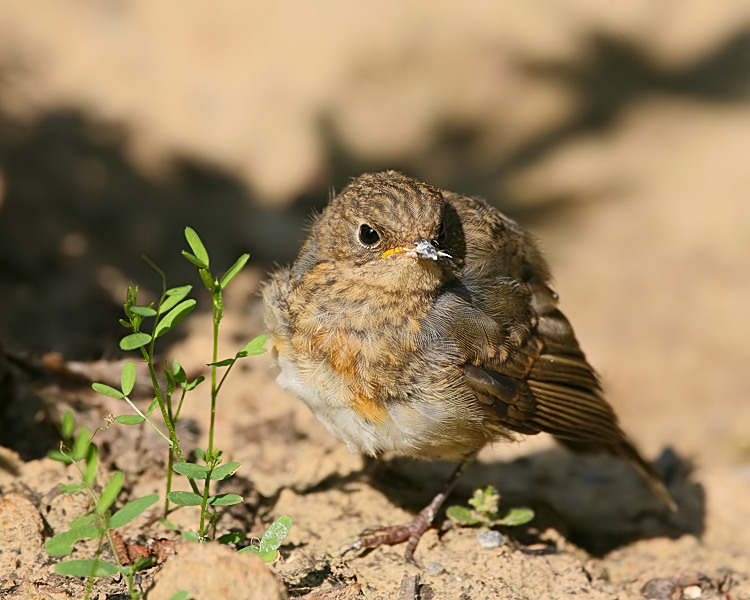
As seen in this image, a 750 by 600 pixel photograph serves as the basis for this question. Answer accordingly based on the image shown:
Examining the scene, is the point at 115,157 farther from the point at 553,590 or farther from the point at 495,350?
the point at 553,590

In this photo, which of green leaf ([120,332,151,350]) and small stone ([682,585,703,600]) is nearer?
green leaf ([120,332,151,350])

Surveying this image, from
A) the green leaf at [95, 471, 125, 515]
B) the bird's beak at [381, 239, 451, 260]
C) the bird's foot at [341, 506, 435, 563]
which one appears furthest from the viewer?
the bird's foot at [341, 506, 435, 563]

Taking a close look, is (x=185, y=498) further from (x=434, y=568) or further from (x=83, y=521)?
(x=434, y=568)

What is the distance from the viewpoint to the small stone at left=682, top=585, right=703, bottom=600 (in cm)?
413

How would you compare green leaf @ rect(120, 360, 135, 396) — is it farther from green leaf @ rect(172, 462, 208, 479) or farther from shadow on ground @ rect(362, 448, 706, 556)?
shadow on ground @ rect(362, 448, 706, 556)

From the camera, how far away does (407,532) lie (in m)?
4.18

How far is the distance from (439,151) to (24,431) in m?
4.45

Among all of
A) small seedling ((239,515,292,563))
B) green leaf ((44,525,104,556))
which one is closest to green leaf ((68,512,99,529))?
green leaf ((44,525,104,556))

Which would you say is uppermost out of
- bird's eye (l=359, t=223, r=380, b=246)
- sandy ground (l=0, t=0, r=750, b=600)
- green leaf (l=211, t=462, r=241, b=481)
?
sandy ground (l=0, t=0, r=750, b=600)

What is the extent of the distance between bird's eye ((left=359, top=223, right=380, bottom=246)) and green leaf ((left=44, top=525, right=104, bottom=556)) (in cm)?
159

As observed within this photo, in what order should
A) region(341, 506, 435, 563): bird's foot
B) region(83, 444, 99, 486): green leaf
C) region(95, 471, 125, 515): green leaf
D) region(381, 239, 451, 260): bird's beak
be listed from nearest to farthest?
region(95, 471, 125, 515): green leaf → region(83, 444, 99, 486): green leaf → region(381, 239, 451, 260): bird's beak → region(341, 506, 435, 563): bird's foot

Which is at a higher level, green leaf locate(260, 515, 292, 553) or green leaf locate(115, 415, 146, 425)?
green leaf locate(115, 415, 146, 425)

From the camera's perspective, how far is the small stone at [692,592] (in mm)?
4131

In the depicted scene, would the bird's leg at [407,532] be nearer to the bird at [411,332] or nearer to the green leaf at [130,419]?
the bird at [411,332]
